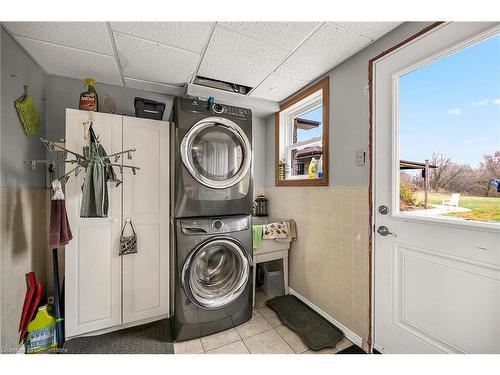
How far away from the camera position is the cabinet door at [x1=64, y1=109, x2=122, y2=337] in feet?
5.18

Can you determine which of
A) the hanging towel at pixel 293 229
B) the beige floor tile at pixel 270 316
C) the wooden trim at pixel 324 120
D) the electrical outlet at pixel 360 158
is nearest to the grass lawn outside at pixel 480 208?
the electrical outlet at pixel 360 158

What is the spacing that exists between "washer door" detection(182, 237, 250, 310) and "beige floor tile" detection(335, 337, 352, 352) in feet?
2.75

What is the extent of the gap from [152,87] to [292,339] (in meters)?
2.70

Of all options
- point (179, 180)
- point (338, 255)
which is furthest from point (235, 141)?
point (338, 255)

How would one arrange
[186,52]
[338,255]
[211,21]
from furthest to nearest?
[338,255]
[186,52]
[211,21]

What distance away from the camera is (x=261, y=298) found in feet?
7.56

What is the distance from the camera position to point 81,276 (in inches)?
62.9

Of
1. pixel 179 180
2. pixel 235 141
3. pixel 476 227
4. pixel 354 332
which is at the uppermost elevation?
pixel 235 141

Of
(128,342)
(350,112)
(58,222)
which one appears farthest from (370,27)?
(128,342)

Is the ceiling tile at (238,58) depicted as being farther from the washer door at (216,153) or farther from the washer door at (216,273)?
the washer door at (216,273)
